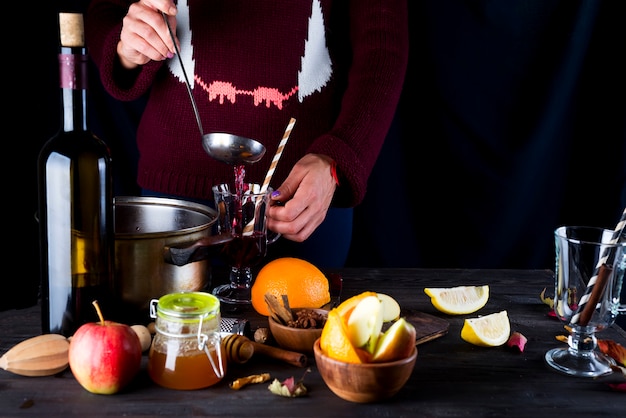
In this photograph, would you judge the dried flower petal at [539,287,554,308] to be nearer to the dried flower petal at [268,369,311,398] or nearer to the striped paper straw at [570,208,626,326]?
the striped paper straw at [570,208,626,326]

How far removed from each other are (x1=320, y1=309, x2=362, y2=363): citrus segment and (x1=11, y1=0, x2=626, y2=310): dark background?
135 centimetres

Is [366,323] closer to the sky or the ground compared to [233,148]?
closer to the ground

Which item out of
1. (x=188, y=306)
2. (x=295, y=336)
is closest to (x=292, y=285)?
(x=295, y=336)

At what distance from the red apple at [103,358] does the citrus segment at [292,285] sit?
0.99ft

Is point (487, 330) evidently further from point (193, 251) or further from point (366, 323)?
point (193, 251)

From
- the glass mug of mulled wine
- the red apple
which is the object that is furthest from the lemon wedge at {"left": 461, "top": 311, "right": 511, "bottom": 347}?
the red apple

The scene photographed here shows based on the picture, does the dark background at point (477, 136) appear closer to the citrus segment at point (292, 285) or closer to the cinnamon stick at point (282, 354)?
the citrus segment at point (292, 285)

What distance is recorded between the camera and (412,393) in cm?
96

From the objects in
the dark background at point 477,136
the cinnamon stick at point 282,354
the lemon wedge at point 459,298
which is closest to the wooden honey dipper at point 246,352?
the cinnamon stick at point 282,354

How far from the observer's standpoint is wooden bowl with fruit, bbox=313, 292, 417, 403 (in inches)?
35.4

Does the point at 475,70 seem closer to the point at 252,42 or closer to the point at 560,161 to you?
the point at 560,161

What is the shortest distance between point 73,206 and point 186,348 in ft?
0.90

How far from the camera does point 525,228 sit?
7.44 feet

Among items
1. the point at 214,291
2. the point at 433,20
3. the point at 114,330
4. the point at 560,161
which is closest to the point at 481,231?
the point at 560,161
